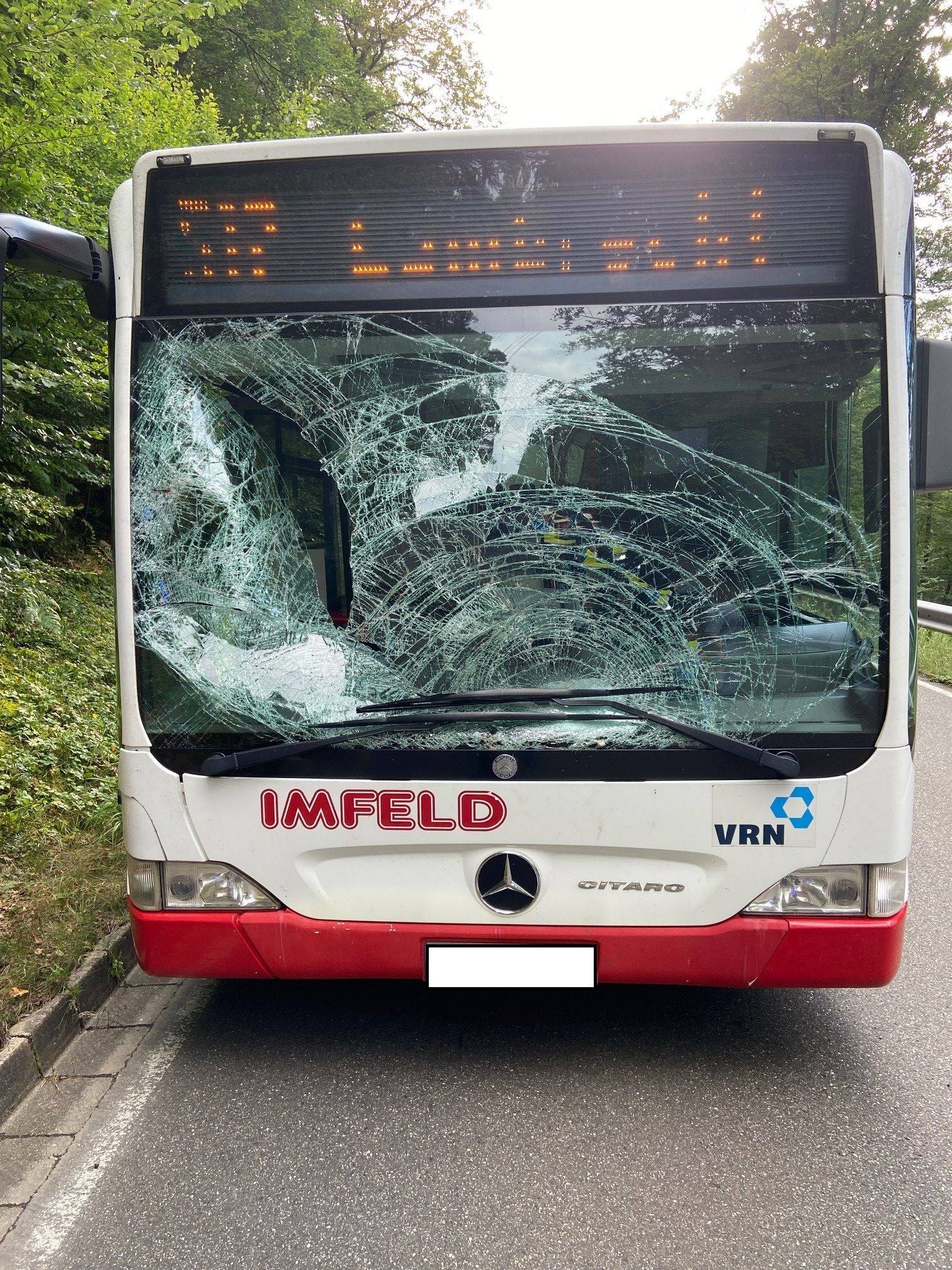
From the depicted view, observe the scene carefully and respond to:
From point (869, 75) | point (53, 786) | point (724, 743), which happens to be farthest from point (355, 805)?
point (869, 75)

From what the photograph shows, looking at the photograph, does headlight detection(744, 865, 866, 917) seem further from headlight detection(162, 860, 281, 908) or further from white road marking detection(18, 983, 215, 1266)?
white road marking detection(18, 983, 215, 1266)

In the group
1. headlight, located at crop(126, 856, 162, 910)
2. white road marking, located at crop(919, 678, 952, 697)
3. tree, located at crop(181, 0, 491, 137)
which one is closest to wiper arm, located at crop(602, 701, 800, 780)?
headlight, located at crop(126, 856, 162, 910)

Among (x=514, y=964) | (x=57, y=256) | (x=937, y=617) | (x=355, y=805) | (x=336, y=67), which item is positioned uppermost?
(x=336, y=67)

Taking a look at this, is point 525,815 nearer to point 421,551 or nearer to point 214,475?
point 421,551

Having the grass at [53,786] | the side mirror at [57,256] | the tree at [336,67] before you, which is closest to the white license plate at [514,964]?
the grass at [53,786]

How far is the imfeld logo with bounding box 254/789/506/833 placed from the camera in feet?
9.48

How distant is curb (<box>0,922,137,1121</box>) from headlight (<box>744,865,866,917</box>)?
7.55 feet

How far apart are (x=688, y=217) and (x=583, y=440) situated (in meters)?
0.70

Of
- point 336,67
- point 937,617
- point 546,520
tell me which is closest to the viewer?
point 546,520

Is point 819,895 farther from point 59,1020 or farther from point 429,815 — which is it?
point 59,1020

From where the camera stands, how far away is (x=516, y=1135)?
284cm

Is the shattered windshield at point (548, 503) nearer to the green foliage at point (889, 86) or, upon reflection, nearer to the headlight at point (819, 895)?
the headlight at point (819, 895)

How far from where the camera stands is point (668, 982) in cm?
299

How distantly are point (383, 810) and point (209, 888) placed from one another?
2.06 feet
